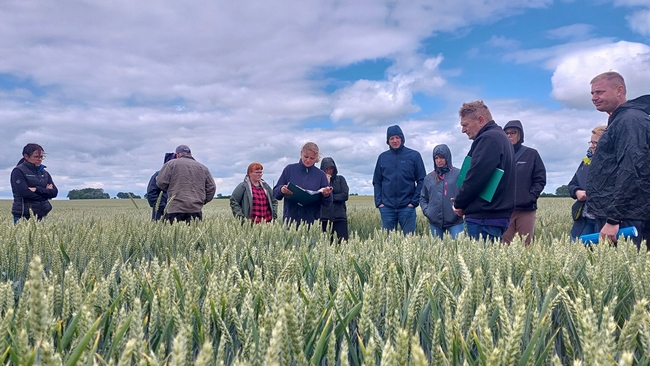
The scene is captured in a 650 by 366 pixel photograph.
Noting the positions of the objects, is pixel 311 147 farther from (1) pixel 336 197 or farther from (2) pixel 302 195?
(1) pixel 336 197

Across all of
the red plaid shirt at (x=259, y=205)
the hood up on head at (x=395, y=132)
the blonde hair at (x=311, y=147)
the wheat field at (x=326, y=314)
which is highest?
the hood up on head at (x=395, y=132)

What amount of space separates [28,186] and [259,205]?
429 centimetres

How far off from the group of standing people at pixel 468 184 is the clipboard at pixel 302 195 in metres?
0.02

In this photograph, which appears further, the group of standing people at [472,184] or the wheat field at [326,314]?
the group of standing people at [472,184]

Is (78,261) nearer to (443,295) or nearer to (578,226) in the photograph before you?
(443,295)

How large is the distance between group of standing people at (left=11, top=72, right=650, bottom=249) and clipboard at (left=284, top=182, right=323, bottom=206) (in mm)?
19

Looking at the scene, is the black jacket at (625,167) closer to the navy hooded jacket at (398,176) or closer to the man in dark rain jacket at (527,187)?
the man in dark rain jacket at (527,187)

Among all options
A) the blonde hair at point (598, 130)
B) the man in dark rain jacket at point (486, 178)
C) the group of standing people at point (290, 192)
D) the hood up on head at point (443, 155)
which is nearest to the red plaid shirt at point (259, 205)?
the group of standing people at point (290, 192)

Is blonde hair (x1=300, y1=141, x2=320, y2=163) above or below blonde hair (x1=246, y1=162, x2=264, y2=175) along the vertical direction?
above

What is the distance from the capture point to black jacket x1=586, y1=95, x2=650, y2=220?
13.7 feet

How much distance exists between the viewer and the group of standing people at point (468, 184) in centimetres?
432

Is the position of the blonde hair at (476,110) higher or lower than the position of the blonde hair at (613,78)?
lower

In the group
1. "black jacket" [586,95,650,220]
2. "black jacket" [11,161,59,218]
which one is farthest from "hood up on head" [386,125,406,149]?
"black jacket" [11,161,59,218]

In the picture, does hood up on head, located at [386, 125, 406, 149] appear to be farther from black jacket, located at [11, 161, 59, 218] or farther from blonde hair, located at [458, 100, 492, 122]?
black jacket, located at [11, 161, 59, 218]
